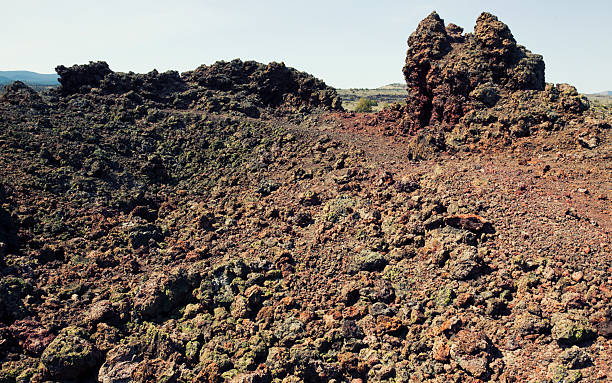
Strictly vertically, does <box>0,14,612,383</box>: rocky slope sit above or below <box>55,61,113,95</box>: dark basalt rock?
below

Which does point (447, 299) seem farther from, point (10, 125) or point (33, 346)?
point (10, 125)

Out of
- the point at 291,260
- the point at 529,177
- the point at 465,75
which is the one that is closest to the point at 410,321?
the point at 291,260

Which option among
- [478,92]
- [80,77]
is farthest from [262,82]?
[478,92]

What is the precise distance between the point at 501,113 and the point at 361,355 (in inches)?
568

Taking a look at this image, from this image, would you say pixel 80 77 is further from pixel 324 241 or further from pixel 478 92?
pixel 478 92

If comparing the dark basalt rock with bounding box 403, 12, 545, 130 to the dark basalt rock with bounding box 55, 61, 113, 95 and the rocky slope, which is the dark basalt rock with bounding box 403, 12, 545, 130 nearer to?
the rocky slope

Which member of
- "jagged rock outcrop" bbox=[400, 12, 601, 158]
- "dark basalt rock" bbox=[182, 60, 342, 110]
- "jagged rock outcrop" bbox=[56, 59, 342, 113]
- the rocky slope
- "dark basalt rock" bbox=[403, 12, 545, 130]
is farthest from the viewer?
"dark basalt rock" bbox=[182, 60, 342, 110]

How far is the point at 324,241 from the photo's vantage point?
13.9 m

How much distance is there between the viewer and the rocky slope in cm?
965

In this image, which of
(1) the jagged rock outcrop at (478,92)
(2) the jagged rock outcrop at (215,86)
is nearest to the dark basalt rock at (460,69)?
(1) the jagged rock outcrop at (478,92)

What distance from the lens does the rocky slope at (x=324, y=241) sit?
9648mm

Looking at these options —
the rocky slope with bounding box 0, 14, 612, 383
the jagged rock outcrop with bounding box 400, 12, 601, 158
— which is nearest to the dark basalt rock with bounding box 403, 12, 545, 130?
the jagged rock outcrop with bounding box 400, 12, 601, 158

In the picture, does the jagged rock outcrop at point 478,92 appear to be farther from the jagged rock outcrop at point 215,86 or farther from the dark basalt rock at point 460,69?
the jagged rock outcrop at point 215,86

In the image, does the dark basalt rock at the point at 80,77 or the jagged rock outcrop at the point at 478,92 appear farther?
the dark basalt rock at the point at 80,77
